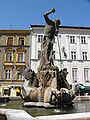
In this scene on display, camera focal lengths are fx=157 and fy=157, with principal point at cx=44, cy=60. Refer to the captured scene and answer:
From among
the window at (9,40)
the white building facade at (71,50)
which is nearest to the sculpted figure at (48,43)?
the white building facade at (71,50)

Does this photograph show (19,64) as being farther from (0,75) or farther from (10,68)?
(0,75)

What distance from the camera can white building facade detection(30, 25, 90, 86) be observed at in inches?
1126

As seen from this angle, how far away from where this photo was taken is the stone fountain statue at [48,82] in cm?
677

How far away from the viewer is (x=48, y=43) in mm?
8578

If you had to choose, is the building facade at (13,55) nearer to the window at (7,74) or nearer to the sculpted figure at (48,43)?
the window at (7,74)

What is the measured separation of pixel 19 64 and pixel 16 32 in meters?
6.66

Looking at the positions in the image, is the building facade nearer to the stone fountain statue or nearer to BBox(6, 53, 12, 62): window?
BBox(6, 53, 12, 62): window

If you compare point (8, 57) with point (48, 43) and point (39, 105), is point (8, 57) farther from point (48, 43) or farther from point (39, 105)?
point (39, 105)

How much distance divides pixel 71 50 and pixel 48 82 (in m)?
22.7

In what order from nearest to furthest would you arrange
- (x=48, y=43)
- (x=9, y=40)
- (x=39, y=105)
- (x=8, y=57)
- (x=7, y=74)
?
(x=39, y=105)
(x=48, y=43)
(x=7, y=74)
(x=8, y=57)
(x=9, y=40)

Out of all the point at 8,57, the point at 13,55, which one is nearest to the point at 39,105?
the point at 13,55

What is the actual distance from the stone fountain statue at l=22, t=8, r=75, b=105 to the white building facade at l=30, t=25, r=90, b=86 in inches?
787

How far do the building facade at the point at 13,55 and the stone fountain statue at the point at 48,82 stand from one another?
21.1 meters

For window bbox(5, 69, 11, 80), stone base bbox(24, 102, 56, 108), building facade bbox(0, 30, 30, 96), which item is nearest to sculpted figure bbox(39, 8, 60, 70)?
stone base bbox(24, 102, 56, 108)
